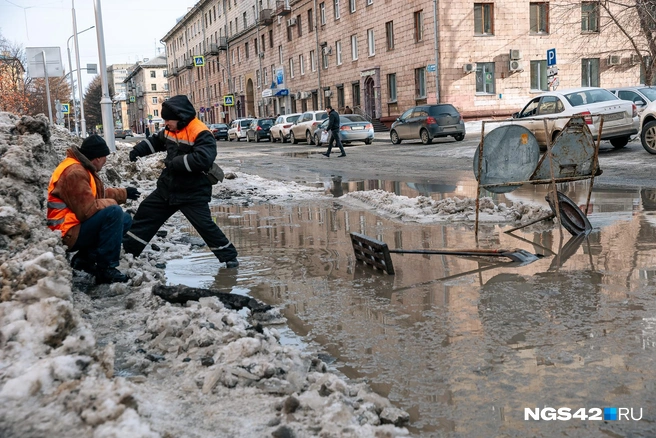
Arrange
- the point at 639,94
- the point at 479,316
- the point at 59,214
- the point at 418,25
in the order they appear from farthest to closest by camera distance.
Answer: the point at 418,25 < the point at 639,94 < the point at 59,214 < the point at 479,316

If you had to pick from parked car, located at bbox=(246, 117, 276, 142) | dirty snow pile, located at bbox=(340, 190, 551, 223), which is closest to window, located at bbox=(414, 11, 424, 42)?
parked car, located at bbox=(246, 117, 276, 142)

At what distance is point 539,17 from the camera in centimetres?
3453

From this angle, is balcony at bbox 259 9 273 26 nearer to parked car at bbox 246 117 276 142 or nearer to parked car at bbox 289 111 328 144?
parked car at bbox 246 117 276 142

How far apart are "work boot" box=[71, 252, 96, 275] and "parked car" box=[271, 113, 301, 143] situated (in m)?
31.7

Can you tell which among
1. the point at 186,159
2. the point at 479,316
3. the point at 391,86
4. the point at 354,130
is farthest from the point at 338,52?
the point at 479,316

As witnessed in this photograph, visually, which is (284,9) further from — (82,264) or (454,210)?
(82,264)

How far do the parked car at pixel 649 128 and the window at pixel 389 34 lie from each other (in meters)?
24.5

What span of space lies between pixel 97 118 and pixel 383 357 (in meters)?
131

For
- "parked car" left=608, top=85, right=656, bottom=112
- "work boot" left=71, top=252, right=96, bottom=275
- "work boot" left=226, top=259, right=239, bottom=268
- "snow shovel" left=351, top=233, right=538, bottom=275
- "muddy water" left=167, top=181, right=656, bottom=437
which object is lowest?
"muddy water" left=167, top=181, right=656, bottom=437

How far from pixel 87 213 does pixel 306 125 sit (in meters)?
29.2

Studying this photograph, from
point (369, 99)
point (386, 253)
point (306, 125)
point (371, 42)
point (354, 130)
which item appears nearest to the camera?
point (386, 253)

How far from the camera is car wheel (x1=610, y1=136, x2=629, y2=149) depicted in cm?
1727

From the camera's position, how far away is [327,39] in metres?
46.3

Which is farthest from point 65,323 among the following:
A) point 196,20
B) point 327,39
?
point 196,20
